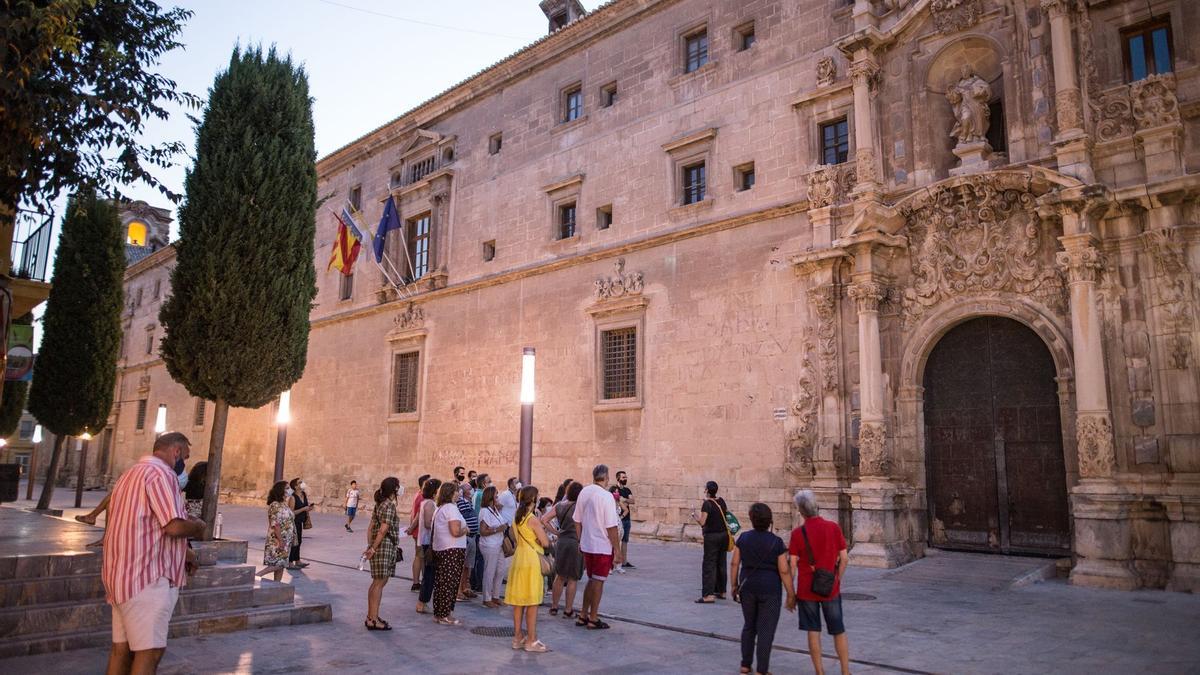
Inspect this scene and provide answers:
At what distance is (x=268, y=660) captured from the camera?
22.2 ft

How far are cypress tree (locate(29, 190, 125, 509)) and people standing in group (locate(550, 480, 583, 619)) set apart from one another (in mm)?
17652

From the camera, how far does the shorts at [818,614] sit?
6.07m

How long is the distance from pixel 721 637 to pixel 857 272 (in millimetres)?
8258

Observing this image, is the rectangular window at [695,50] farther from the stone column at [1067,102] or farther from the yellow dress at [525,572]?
the yellow dress at [525,572]

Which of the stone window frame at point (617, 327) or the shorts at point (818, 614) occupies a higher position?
the stone window frame at point (617, 327)

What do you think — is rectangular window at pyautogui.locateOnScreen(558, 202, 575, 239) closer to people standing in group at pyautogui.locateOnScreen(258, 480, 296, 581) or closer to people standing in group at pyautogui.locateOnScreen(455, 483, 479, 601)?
people standing in group at pyautogui.locateOnScreen(455, 483, 479, 601)

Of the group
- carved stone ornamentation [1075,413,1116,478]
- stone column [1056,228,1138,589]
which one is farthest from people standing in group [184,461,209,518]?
carved stone ornamentation [1075,413,1116,478]

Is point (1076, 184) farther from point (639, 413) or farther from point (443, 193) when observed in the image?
point (443, 193)

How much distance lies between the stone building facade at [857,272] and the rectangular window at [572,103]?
0.07m

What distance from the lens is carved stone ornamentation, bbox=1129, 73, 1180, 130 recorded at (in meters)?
11.6

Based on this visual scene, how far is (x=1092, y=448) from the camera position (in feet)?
37.3

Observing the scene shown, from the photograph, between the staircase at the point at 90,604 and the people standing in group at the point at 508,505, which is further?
the people standing in group at the point at 508,505

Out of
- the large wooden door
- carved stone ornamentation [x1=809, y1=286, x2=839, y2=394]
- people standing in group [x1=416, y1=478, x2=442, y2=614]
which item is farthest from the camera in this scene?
carved stone ornamentation [x1=809, y1=286, x2=839, y2=394]

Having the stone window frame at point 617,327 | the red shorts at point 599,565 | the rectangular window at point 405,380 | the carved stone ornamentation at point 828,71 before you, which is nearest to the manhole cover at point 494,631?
the red shorts at point 599,565
